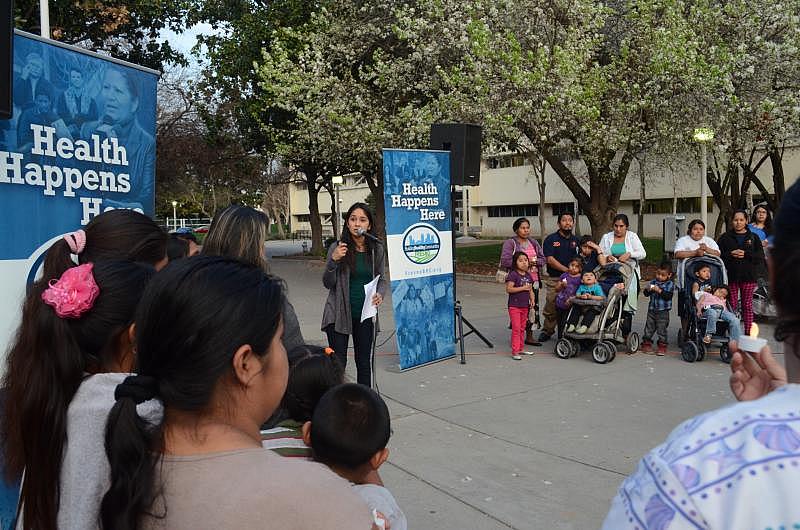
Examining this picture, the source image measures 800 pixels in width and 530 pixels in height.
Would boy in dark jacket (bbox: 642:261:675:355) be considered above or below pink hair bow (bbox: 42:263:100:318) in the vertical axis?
below

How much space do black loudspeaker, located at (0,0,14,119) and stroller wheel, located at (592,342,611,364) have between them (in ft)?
23.6

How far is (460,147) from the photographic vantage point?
8.69m

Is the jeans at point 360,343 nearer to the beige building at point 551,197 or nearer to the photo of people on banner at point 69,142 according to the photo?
the photo of people on banner at point 69,142

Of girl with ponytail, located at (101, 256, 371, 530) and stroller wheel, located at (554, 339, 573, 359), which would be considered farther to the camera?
stroller wheel, located at (554, 339, 573, 359)

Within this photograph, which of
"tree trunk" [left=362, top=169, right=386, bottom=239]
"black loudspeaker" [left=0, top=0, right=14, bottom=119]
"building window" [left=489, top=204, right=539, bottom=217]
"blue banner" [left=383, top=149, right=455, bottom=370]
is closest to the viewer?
"black loudspeaker" [left=0, top=0, right=14, bottom=119]

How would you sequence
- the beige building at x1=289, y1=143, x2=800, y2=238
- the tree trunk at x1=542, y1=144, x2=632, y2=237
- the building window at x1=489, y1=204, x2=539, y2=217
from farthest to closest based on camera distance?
the building window at x1=489, y1=204, x2=539, y2=217, the beige building at x1=289, y1=143, x2=800, y2=238, the tree trunk at x1=542, y1=144, x2=632, y2=237

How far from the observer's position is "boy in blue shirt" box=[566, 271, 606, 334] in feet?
28.3

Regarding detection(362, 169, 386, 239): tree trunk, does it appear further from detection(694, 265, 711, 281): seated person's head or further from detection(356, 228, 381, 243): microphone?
detection(356, 228, 381, 243): microphone

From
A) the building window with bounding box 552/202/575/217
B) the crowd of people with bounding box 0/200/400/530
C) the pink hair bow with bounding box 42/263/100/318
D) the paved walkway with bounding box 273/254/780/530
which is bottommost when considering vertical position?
the paved walkway with bounding box 273/254/780/530

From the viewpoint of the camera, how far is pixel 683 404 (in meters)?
6.44

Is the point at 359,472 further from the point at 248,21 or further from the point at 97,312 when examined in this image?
the point at 248,21

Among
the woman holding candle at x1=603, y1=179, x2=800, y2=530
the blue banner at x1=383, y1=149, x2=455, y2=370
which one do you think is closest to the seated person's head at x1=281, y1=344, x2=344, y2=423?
the woman holding candle at x1=603, y1=179, x2=800, y2=530

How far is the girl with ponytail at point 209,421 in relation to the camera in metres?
1.23

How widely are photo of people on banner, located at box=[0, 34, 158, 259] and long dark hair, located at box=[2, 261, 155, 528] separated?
40.5 inches
